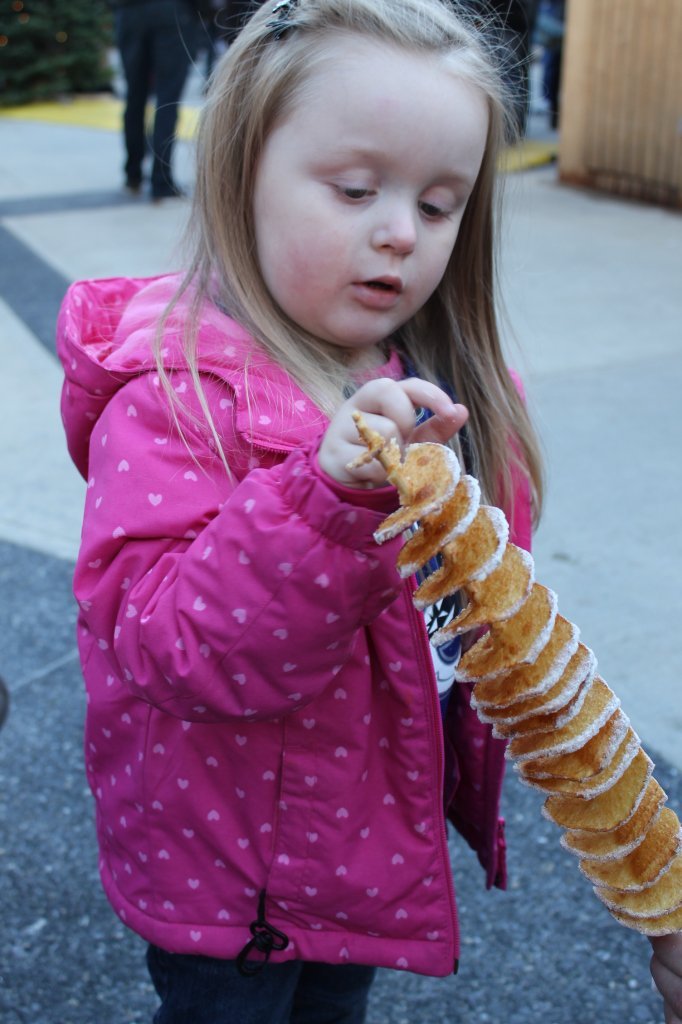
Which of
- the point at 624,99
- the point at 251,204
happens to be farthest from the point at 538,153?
the point at 251,204

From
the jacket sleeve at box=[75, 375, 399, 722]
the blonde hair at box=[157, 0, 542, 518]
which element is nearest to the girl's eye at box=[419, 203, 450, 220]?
the blonde hair at box=[157, 0, 542, 518]

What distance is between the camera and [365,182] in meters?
1.42

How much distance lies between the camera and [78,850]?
2504 mm

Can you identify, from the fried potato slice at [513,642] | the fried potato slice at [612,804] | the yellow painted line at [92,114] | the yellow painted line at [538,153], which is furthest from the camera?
the yellow painted line at [92,114]

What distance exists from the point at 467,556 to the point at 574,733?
0.82 ft

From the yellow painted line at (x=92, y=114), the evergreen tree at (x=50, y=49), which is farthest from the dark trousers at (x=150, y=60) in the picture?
the evergreen tree at (x=50, y=49)

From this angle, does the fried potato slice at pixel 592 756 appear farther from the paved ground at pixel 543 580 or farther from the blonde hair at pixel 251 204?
the paved ground at pixel 543 580

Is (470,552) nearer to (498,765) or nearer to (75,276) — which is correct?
(498,765)

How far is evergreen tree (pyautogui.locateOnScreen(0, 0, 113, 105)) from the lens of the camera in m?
13.2

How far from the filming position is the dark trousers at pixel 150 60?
25.0 ft

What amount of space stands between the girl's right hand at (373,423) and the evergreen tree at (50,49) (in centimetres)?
1317

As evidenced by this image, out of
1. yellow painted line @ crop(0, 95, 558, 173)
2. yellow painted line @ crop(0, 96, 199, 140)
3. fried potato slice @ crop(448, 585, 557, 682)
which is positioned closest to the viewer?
fried potato slice @ crop(448, 585, 557, 682)

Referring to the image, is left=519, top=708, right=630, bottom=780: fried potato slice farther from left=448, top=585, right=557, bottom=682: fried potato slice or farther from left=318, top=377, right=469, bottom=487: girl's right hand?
left=318, top=377, right=469, bottom=487: girl's right hand

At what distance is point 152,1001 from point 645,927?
44.5 inches
